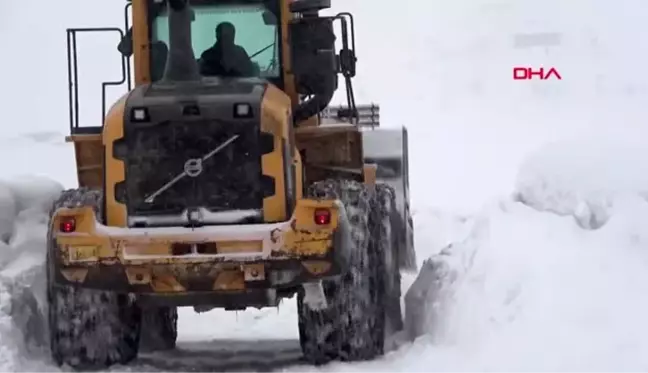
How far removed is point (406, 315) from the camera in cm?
1023

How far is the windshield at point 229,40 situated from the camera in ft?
31.3

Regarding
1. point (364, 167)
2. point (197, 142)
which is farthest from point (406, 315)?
point (197, 142)

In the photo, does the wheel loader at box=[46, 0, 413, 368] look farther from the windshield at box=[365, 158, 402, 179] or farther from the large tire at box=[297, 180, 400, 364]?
the windshield at box=[365, 158, 402, 179]

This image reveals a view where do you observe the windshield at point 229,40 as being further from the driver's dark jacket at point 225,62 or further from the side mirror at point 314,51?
the side mirror at point 314,51

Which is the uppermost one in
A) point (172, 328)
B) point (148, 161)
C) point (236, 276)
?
Result: point (148, 161)

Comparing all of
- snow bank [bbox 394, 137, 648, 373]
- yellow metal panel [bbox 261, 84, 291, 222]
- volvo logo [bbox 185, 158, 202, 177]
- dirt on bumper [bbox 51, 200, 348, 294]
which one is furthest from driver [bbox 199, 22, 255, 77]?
snow bank [bbox 394, 137, 648, 373]

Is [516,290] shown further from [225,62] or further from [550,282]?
[225,62]

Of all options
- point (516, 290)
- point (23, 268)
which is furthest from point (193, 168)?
point (516, 290)

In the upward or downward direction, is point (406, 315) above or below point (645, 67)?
below

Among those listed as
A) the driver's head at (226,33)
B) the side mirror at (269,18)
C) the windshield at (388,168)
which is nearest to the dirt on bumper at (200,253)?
the driver's head at (226,33)

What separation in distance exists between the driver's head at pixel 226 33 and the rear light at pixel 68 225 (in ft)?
6.89

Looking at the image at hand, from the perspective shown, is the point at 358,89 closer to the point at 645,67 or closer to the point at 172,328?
the point at 645,67

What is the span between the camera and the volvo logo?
8328 millimetres

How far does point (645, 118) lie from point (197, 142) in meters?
21.5
